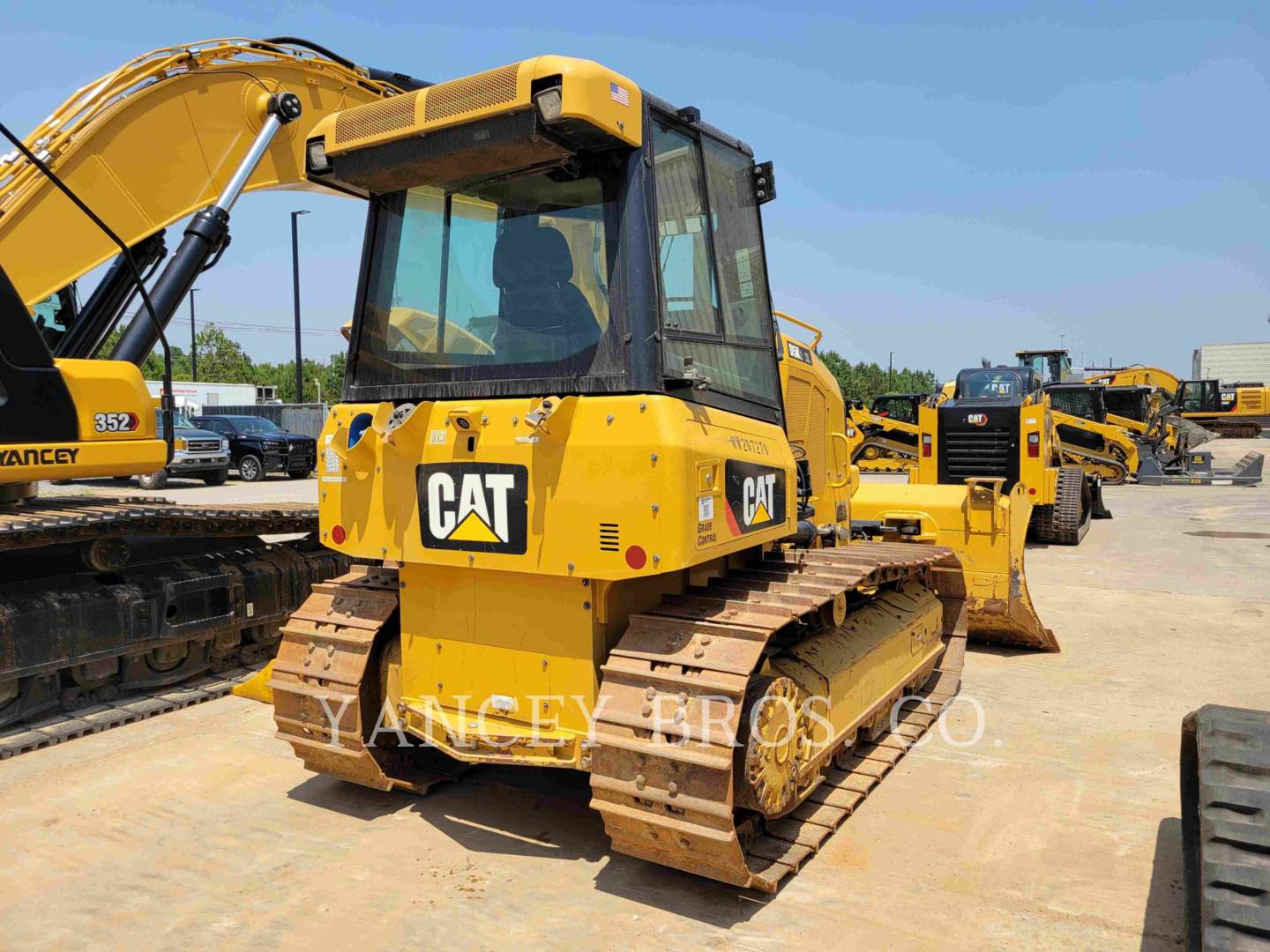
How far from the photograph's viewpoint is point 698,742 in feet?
11.0

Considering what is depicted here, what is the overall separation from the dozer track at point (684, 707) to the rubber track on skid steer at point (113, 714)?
6.58 ft

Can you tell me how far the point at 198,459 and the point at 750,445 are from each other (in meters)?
20.7

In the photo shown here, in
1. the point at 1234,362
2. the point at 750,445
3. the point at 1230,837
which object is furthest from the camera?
the point at 1234,362

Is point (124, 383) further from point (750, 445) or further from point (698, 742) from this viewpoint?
point (698, 742)

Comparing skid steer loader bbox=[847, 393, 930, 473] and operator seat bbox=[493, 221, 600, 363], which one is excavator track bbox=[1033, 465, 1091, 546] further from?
operator seat bbox=[493, 221, 600, 363]

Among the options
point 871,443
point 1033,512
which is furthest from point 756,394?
point 871,443

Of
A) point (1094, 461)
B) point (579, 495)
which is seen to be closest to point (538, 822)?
point (579, 495)

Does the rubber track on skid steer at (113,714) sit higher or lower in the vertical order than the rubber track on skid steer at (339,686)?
lower

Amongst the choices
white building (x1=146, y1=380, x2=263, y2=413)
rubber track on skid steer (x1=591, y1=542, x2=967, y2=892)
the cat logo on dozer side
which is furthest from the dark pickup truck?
rubber track on skid steer (x1=591, y1=542, x2=967, y2=892)

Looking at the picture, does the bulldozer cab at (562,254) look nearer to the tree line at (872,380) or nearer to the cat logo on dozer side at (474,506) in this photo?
→ the cat logo on dozer side at (474,506)

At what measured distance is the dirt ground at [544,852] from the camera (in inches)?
136

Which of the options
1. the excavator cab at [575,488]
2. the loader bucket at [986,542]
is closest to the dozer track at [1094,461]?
the loader bucket at [986,542]

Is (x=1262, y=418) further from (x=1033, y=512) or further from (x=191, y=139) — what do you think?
(x=191, y=139)

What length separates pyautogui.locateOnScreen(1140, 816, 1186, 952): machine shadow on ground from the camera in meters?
3.36
